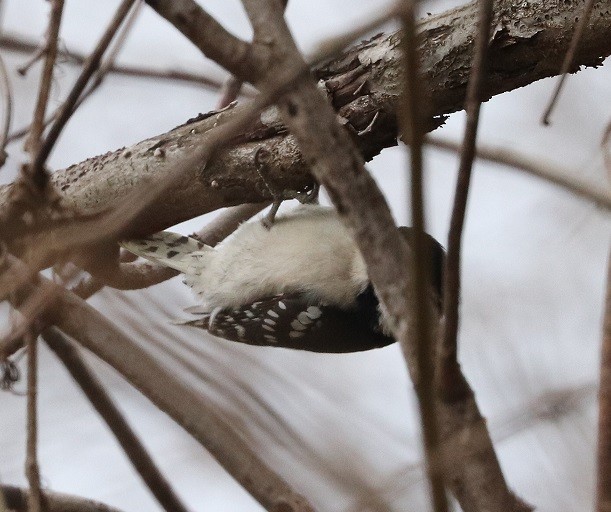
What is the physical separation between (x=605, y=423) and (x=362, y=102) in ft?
6.40

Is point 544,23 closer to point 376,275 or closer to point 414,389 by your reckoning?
point 376,275

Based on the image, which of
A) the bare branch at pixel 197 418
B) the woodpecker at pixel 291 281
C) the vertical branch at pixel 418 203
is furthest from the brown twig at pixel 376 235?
the woodpecker at pixel 291 281

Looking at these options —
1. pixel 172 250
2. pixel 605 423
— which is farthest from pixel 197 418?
pixel 172 250

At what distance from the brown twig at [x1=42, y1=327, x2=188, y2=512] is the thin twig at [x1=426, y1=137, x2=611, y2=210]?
112 cm

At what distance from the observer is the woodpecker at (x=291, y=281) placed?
333 cm

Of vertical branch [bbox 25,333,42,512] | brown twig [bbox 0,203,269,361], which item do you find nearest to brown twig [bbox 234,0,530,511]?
brown twig [bbox 0,203,269,361]

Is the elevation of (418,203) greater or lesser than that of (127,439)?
lesser

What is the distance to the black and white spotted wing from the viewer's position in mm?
3338

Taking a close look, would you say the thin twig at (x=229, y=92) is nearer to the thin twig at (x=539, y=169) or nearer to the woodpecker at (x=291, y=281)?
the woodpecker at (x=291, y=281)

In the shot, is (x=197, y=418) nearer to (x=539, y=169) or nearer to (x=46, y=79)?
(x=46, y=79)

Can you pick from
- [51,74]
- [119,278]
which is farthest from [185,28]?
[119,278]

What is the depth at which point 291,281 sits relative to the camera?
11.3 feet

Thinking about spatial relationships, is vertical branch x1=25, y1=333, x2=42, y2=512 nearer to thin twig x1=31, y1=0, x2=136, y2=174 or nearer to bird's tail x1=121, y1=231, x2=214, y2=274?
thin twig x1=31, y1=0, x2=136, y2=174

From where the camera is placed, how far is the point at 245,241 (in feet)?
11.8
